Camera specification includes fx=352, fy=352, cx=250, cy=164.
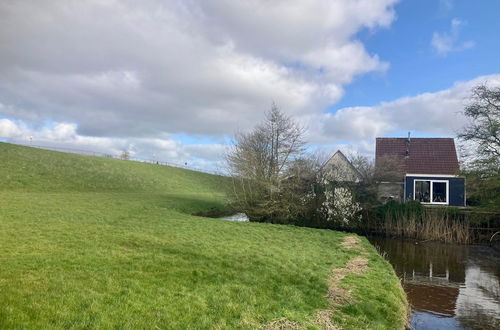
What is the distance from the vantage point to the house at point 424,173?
26.8 metres

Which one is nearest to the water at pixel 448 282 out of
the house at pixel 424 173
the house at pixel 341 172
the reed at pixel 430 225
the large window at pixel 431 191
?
the reed at pixel 430 225

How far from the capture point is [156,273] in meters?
7.41

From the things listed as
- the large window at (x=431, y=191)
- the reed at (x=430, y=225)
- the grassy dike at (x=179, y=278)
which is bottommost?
the grassy dike at (x=179, y=278)

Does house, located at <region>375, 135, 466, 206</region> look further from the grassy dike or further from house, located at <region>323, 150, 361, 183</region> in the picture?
the grassy dike

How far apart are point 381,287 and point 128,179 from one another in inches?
1408

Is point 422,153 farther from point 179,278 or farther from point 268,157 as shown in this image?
point 179,278

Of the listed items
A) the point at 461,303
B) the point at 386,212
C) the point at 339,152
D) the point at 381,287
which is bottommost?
the point at 461,303

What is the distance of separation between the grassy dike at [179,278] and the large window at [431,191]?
15837 mm

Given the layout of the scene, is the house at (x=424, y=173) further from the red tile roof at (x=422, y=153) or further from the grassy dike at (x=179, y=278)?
the grassy dike at (x=179, y=278)

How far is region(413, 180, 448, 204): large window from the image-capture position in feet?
90.8

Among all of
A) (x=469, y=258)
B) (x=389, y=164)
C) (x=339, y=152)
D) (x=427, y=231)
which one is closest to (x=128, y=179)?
(x=339, y=152)

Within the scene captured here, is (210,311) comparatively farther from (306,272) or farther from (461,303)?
(461,303)

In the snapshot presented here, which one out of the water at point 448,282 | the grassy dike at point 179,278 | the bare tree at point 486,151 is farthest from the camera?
the bare tree at point 486,151

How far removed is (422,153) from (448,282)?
62.2ft
